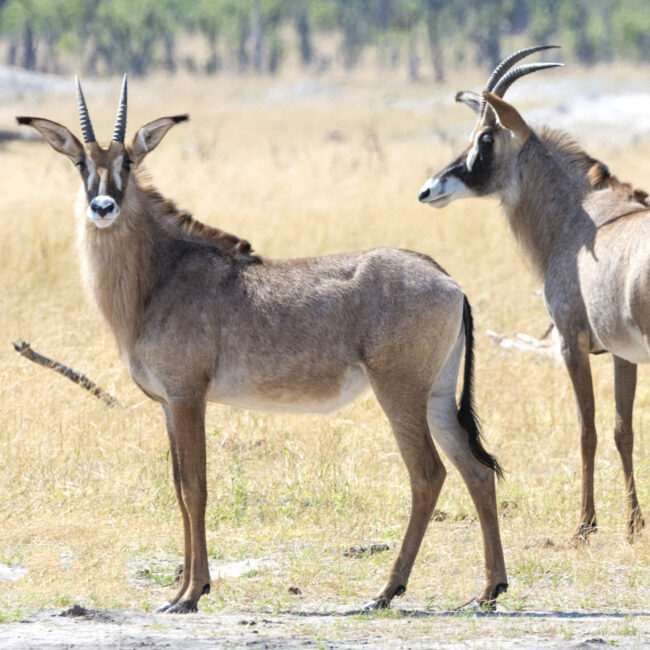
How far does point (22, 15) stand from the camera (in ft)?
281

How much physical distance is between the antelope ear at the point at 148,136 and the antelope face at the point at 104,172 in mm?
147

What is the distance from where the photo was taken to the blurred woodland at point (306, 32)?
85438mm

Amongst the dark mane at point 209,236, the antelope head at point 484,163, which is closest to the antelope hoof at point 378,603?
the dark mane at point 209,236

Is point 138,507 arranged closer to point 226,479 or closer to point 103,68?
point 226,479

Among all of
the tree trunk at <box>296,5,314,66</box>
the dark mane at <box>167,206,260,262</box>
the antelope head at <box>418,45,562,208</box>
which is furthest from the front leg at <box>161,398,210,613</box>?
the tree trunk at <box>296,5,314,66</box>

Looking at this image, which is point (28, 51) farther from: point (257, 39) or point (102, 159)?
point (102, 159)

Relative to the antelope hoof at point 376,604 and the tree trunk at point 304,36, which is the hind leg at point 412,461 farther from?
the tree trunk at point 304,36

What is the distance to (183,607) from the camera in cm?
562

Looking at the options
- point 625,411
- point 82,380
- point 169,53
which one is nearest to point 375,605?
point 625,411

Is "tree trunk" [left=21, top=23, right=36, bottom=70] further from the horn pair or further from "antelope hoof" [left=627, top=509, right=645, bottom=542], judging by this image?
"antelope hoof" [left=627, top=509, right=645, bottom=542]

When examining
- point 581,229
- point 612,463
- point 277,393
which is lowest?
point 612,463

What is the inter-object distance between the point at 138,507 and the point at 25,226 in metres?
8.58

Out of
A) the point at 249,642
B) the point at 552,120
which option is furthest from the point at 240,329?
the point at 552,120

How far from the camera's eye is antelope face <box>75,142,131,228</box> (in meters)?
6.05
